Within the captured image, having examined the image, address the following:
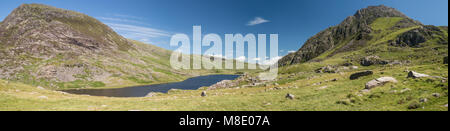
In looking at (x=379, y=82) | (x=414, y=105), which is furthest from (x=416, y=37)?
(x=414, y=105)

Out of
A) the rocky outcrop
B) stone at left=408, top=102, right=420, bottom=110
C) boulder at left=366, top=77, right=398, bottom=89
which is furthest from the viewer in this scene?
the rocky outcrop

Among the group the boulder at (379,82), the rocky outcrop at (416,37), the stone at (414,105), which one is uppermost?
the rocky outcrop at (416,37)

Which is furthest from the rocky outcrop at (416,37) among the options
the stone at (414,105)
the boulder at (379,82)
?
the stone at (414,105)

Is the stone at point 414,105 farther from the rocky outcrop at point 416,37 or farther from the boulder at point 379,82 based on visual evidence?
the rocky outcrop at point 416,37

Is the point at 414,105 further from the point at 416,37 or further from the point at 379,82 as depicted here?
the point at 416,37

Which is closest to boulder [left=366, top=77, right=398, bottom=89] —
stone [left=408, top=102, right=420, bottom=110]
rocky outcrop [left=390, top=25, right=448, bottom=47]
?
stone [left=408, top=102, right=420, bottom=110]

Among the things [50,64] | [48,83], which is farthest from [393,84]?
[50,64]

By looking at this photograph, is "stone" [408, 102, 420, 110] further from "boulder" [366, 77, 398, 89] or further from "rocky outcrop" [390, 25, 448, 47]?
"rocky outcrop" [390, 25, 448, 47]

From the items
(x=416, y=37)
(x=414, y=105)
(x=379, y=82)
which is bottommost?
(x=414, y=105)

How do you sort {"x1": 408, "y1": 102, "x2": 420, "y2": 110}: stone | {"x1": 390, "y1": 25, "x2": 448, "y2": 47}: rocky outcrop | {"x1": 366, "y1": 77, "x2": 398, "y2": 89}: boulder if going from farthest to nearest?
{"x1": 390, "y1": 25, "x2": 448, "y2": 47}: rocky outcrop
{"x1": 366, "y1": 77, "x2": 398, "y2": 89}: boulder
{"x1": 408, "y1": 102, "x2": 420, "y2": 110}: stone
